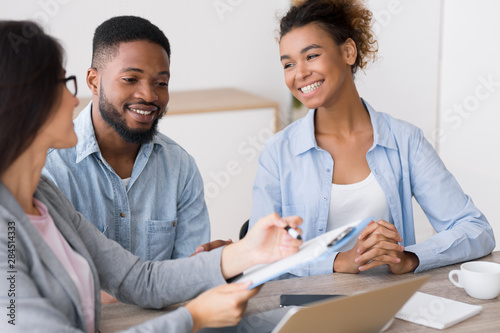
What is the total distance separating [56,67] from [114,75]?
809 mm

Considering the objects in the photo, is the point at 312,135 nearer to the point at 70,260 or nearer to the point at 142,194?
the point at 142,194

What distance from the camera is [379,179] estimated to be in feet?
6.73

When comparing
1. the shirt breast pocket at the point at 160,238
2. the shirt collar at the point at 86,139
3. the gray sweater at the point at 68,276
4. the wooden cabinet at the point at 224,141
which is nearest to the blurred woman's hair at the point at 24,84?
the gray sweater at the point at 68,276

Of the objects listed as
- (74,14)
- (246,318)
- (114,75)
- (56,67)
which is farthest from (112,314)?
(74,14)

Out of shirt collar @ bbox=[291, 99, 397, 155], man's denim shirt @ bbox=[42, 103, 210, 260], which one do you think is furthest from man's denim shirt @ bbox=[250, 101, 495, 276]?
man's denim shirt @ bbox=[42, 103, 210, 260]

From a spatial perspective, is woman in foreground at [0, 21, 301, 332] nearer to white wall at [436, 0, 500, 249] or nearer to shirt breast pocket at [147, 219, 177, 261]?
shirt breast pocket at [147, 219, 177, 261]

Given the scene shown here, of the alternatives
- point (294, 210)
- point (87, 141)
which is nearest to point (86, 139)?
point (87, 141)

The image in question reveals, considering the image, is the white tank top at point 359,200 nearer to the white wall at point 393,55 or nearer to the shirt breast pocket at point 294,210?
the shirt breast pocket at point 294,210

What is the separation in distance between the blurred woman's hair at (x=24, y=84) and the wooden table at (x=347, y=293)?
465 mm

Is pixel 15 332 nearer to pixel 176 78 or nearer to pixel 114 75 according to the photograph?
pixel 114 75

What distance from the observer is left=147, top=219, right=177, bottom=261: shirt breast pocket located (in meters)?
2.01

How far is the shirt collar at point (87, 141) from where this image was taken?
1.91 meters

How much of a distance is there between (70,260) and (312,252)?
0.49m

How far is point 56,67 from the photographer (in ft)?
3.76
